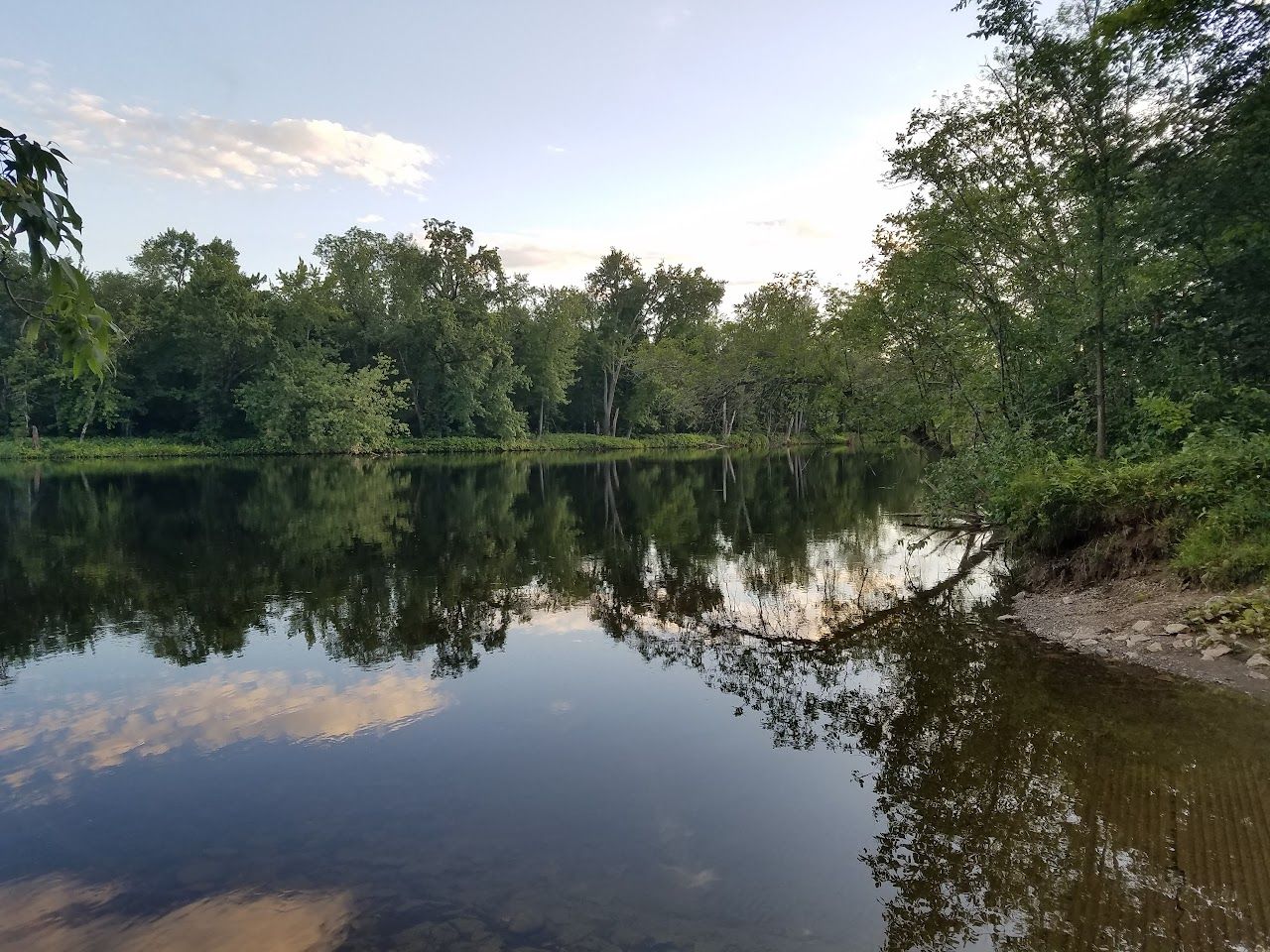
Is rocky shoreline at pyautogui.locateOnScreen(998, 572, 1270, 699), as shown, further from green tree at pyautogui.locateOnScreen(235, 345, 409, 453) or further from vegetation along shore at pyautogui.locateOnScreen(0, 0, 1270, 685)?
green tree at pyautogui.locateOnScreen(235, 345, 409, 453)

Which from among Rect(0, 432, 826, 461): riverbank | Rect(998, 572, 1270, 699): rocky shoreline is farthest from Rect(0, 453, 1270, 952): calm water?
Rect(0, 432, 826, 461): riverbank

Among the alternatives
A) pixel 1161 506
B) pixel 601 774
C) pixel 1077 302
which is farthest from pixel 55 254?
pixel 1077 302

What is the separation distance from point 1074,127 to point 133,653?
58.9ft

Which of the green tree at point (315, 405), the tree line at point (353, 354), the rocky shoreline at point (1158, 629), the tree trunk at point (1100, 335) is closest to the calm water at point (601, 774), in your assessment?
the rocky shoreline at point (1158, 629)

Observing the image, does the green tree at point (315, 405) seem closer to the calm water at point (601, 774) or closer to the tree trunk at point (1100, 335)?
the calm water at point (601, 774)

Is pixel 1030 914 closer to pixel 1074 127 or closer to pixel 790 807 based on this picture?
pixel 790 807

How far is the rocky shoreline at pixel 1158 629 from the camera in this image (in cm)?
760

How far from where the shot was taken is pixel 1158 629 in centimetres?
885

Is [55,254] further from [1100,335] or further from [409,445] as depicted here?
[409,445]

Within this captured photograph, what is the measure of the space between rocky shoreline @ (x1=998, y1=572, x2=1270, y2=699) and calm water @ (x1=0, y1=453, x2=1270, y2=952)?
0.58 metres

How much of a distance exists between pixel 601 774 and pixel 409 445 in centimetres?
6143

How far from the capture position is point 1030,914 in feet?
14.3

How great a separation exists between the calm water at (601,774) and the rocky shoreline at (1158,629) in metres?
0.58

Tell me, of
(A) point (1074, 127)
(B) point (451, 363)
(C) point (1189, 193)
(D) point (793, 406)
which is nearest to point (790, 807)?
(C) point (1189, 193)
